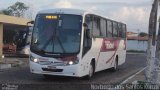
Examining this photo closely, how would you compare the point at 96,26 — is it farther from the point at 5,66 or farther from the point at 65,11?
the point at 5,66

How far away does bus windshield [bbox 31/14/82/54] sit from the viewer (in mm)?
19219

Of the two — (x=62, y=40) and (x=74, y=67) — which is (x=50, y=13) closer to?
(x=62, y=40)

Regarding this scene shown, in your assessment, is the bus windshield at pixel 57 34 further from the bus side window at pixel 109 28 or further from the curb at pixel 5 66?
the curb at pixel 5 66

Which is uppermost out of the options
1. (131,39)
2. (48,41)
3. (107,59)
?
(48,41)

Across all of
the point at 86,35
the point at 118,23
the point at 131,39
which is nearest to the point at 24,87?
the point at 86,35

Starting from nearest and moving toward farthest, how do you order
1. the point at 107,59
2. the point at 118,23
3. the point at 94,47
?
the point at 94,47, the point at 107,59, the point at 118,23

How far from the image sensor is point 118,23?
90.8ft

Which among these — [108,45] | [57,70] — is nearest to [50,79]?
[57,70]

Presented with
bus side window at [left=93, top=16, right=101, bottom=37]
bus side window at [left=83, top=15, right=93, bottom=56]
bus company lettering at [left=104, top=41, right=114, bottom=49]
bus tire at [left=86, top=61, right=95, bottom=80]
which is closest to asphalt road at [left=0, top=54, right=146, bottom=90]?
bus tire at [left=86, top=61, right=95, bottom=80]

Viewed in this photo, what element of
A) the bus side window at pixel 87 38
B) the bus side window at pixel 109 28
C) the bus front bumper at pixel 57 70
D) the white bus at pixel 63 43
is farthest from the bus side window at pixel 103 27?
the bus front bumper at pixel 57 70

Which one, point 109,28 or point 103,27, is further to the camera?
point 109,28

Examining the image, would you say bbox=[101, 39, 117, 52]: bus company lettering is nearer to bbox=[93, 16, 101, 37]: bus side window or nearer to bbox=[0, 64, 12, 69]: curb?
bbox=[93, 16, 101, 37]: bus side window

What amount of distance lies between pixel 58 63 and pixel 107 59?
607cm

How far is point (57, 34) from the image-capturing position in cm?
1945
